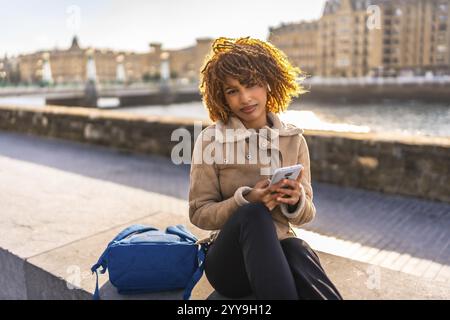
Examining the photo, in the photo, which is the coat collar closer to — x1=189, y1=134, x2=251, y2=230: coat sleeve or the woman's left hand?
x1=189, y1=134, x2=251, y2=230: coat sleeve

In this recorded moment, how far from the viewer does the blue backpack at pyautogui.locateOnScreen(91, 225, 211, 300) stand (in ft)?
7.79

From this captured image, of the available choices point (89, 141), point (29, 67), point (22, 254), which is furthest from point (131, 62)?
point (22, 254)

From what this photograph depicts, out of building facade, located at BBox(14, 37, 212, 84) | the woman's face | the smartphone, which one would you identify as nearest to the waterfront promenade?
the smartphone

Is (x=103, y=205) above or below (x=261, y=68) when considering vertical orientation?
below

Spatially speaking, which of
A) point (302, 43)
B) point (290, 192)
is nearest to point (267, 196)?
point (290, 192)

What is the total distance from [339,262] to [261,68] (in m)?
1.28

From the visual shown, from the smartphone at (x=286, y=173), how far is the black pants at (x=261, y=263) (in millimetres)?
142

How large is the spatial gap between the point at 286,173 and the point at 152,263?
32.4 inches

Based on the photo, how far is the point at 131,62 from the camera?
121938mm

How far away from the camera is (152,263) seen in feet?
7.85

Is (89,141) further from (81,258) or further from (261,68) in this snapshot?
(261,68)

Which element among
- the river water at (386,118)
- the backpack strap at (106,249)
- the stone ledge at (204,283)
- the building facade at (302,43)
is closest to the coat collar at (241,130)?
the backpack strap at (106,249)

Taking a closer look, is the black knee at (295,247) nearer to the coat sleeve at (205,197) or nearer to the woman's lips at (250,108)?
the coat sleeve at (205,197)

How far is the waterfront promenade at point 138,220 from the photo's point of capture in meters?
3.04
